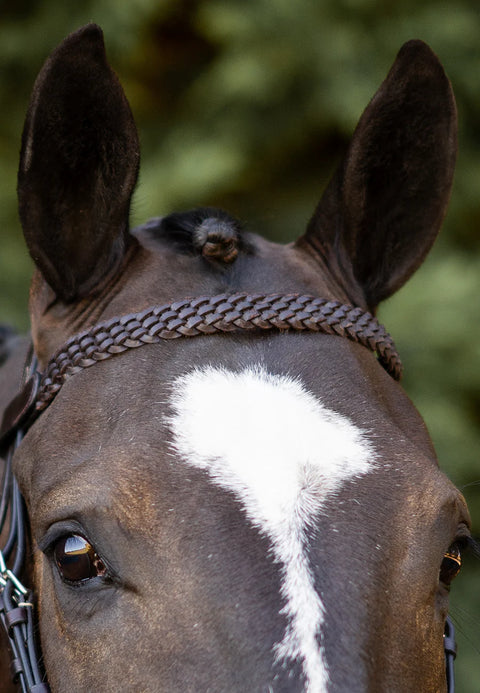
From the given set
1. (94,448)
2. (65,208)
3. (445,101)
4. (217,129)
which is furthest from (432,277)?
(94,448)

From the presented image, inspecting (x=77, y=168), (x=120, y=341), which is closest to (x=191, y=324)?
(x=120, y=341)

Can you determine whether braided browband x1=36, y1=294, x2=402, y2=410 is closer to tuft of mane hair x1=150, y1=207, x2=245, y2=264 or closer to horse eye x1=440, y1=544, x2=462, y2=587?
tuft of mane hair x1=150, y1=207, x2=245, y2=264

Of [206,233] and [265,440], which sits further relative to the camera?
[206,233]

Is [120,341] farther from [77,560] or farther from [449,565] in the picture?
[449,565]

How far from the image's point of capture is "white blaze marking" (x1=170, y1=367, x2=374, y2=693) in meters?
1.29

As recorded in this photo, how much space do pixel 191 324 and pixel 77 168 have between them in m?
0.49

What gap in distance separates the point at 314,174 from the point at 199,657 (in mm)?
3882

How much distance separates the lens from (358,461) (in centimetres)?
150

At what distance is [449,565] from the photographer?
1.60m

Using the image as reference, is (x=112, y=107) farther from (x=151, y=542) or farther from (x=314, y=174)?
(x=314, y=174)

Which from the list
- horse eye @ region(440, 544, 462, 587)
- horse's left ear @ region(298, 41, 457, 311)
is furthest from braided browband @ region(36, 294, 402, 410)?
horse eye @ region(440, 544, 462, 587)

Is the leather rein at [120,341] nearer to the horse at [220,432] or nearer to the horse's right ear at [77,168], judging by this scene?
the horse at [220,432]

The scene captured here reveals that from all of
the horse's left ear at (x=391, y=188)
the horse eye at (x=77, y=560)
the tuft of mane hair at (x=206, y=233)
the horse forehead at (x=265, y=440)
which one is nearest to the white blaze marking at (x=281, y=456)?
the horse forehead at (x=265, y=440)

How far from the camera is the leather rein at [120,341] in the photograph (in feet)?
5.43
